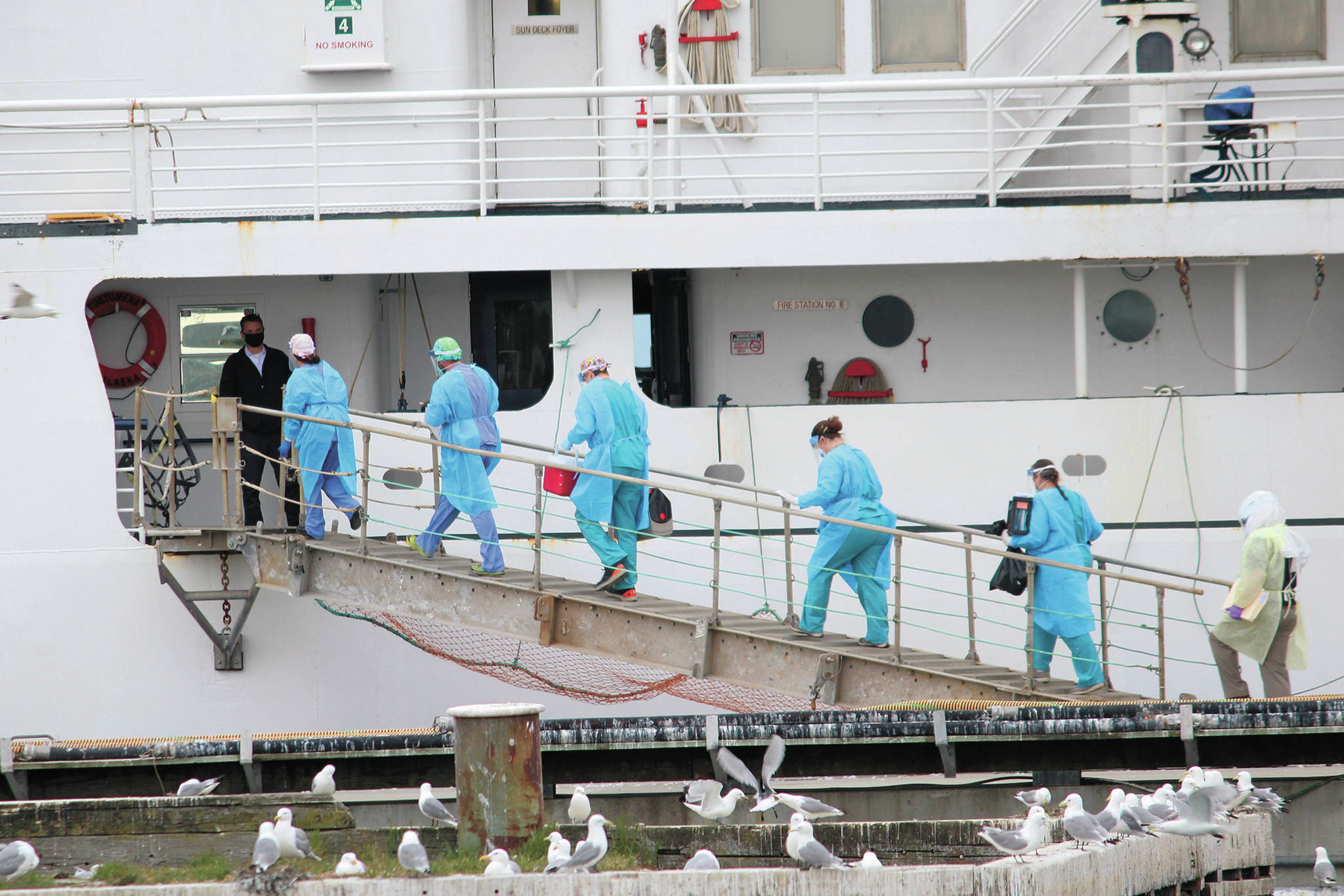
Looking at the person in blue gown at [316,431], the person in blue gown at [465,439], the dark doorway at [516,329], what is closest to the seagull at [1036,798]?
the person in blue gown at [465,439]

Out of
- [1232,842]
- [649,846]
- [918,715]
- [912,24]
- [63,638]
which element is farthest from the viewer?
[912,24]

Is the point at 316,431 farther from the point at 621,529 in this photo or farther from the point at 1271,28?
the point at 1271,28

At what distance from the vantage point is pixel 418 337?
37.6 feet

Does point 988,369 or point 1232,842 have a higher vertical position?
point 988,369

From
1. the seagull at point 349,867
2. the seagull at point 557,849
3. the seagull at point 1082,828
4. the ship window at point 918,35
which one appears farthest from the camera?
the ship window at point 918,35

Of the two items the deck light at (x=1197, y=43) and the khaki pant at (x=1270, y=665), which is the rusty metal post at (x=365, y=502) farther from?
the deck light at (x=1197, y=43)

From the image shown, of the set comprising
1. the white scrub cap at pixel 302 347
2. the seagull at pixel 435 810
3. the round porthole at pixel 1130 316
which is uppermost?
the round porthole at pixel 1130 316

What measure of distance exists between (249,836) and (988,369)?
22.1 feet

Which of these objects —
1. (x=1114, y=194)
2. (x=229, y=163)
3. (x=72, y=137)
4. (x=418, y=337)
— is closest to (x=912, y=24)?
(x=1114, y=194)

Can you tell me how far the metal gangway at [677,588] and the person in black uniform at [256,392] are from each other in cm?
27

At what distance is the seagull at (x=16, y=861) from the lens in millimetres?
5539

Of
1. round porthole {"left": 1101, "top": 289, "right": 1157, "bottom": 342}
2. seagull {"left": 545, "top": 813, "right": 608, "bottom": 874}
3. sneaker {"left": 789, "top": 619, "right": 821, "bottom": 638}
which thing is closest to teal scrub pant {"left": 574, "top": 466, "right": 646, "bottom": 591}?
sneaker {"left": 789, "top": 619, "right": 821, "bottom": 638}

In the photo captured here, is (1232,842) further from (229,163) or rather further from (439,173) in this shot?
(229,163)

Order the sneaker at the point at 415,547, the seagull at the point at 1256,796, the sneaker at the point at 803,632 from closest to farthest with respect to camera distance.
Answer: the seagull at the point at 1256,796
the sneaker at the point at 803,632
the sneaker at the point at 415,547
